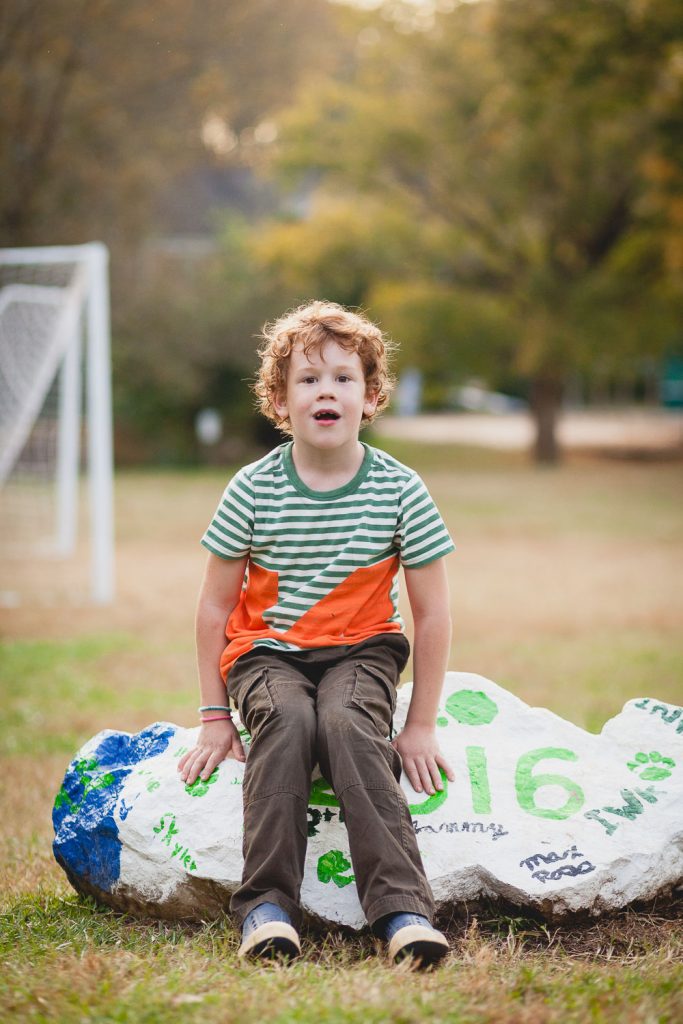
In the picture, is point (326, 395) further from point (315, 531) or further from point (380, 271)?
point (380, 271)

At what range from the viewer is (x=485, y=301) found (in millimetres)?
22844

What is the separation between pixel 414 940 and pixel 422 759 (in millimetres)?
589

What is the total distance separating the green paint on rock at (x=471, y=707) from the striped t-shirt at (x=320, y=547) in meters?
0.39

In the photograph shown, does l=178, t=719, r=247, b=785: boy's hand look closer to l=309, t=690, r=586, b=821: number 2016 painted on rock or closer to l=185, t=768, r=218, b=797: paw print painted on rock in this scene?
l=185, t=768, r=218, b=797: paw print painted on rock

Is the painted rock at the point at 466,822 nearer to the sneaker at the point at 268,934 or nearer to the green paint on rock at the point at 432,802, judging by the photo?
the green paint on rock at the point at 432,802

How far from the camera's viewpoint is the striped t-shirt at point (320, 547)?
3039 millimetres

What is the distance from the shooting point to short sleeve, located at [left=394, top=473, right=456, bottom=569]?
3076 mm

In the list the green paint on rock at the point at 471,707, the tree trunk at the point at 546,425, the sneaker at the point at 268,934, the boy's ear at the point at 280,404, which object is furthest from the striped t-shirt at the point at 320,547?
the tree trunk at the point at 546,425

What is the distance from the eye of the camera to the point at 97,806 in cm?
310

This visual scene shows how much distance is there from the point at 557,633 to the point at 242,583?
5.02 metres

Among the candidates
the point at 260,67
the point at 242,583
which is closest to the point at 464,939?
the point at 242,583

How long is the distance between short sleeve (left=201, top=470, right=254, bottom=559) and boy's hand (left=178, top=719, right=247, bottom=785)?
0.49 m

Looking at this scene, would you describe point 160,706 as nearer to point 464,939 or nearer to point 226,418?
point 464,939

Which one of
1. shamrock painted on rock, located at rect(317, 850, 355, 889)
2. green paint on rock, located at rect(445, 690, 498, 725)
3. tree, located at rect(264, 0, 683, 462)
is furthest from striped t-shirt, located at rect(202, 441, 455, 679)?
tree, located at rect(264, 0, 683, 462)
